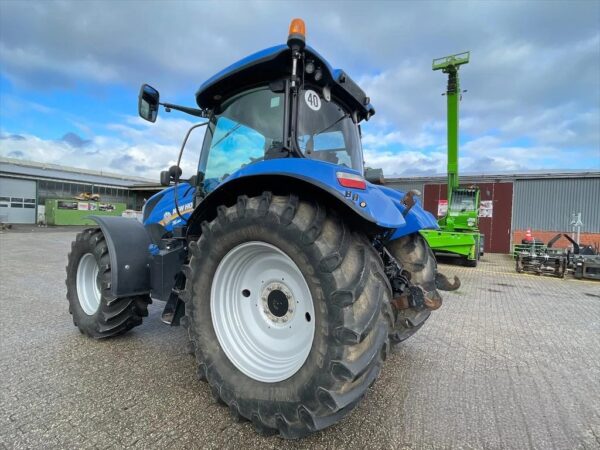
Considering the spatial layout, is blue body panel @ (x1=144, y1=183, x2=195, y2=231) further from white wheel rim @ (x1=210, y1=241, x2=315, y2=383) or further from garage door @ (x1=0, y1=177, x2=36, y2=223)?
garage door @ (x1=0, y1=177, x2=36, y2=223)

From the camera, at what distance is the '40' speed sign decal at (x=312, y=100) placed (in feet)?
8.50

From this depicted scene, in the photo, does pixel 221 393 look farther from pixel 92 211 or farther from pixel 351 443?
pixel 92 211

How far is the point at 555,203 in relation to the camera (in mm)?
17109

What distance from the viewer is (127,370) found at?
2.88 m

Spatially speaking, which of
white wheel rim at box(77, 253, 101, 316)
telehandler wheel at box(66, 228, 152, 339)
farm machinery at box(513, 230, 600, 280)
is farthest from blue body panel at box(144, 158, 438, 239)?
farm machinery at box(513, 230, 600, 280)

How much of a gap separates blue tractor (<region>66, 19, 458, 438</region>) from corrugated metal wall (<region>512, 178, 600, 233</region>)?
17174 millimetres

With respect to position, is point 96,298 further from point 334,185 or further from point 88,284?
point 334,185

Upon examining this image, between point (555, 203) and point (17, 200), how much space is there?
125 ft

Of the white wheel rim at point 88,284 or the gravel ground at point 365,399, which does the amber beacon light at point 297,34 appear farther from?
the white wheel rim at point 88,284

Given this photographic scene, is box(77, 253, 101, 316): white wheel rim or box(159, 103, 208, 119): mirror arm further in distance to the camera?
box(77, 253, 101, 316): white wheel rim

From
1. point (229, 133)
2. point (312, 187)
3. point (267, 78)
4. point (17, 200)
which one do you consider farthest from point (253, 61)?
point (17, 200)

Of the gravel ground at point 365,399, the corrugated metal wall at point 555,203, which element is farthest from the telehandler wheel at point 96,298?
the corrugated metal wall at point 555,203

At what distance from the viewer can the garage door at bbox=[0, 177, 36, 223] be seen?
2894 cm

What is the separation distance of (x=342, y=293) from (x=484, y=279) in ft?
26.9
